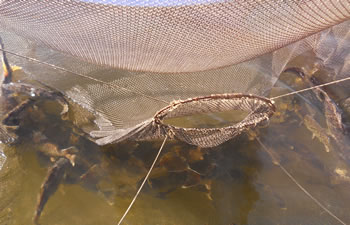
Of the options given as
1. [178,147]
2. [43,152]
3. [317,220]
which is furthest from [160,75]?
[317,220]

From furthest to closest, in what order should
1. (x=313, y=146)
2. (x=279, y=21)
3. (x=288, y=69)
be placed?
(x=288, y=69) < (x=313, y=146) < (x=279, y=21)

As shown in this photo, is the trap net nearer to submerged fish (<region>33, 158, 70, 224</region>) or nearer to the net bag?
the net bag

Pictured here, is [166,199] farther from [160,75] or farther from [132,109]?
[160,75]

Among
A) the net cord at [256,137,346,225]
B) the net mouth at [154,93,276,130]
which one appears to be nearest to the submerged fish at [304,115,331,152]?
the net cord at [256,137,346,225]

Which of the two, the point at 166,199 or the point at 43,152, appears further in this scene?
the point at 43,152

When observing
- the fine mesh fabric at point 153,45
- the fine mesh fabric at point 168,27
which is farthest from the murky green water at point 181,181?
the fine mesh fabric at point 168,27

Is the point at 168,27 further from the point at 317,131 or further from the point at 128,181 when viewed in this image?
the point at 317,131

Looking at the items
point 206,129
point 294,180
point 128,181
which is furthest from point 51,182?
point 294,180
